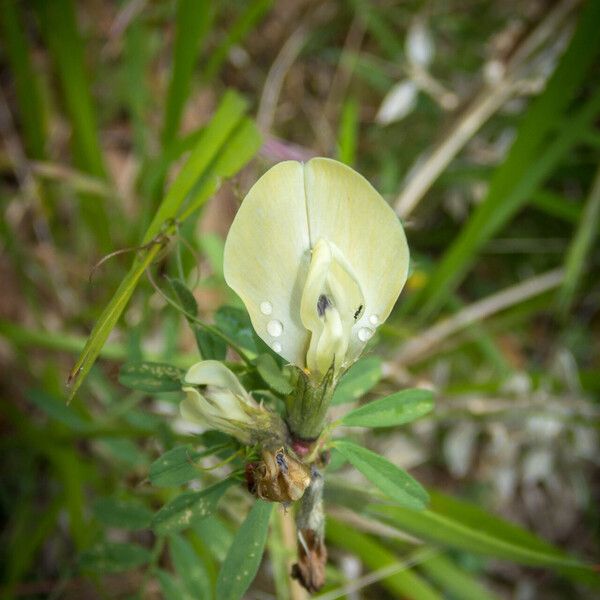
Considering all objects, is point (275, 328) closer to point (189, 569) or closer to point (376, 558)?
point (189, 569)

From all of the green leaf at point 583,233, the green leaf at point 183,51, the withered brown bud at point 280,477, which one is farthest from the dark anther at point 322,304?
the green leaf at point 583,233

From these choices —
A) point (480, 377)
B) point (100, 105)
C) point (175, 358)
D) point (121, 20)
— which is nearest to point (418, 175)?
point (480, 377)

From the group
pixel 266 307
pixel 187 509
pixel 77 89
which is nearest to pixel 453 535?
pixel 187 509

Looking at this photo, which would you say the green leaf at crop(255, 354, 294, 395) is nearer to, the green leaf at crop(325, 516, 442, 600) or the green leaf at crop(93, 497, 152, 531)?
the green leaf at crop(93, 497, 152, 531)

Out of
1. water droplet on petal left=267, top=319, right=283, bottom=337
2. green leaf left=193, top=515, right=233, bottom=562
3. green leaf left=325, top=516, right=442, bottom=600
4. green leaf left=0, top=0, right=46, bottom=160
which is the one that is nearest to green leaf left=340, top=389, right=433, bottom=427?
water droplet on petal left=267, top=319, right=283, bottom=337

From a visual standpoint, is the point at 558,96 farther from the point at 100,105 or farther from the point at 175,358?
the point at 100,105
